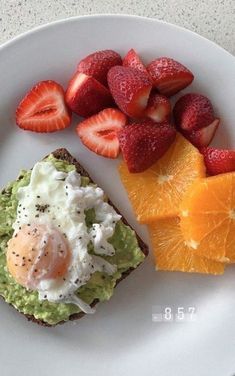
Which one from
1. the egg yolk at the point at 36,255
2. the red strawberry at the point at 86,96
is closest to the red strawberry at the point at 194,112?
the red strawberry at the point at 86,96

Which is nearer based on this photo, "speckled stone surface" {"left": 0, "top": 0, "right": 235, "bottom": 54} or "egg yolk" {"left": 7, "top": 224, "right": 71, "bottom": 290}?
"egg yolk" {"left": 7, "top": 224, "right": 71, "bottom": 290}

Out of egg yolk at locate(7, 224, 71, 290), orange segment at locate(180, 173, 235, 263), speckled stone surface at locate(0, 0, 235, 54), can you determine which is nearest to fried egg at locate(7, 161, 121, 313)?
egg yolk at locate(7, 224, 71, 290)

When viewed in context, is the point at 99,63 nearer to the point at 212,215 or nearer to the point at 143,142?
the point at 143,142

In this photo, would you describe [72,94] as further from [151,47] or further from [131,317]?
[131,317]

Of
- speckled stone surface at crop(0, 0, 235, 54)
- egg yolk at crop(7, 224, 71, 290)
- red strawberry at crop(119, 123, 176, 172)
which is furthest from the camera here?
speckled stone surface at crop(0, 0, 235, 54)

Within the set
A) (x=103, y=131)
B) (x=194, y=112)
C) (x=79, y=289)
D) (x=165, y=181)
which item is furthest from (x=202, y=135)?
(x=79, y=289)

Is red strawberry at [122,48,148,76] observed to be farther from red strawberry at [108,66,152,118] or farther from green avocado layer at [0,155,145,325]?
green avocado layer at [0,155,145,325]

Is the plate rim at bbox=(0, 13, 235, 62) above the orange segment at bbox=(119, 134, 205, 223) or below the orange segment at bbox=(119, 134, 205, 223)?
above
